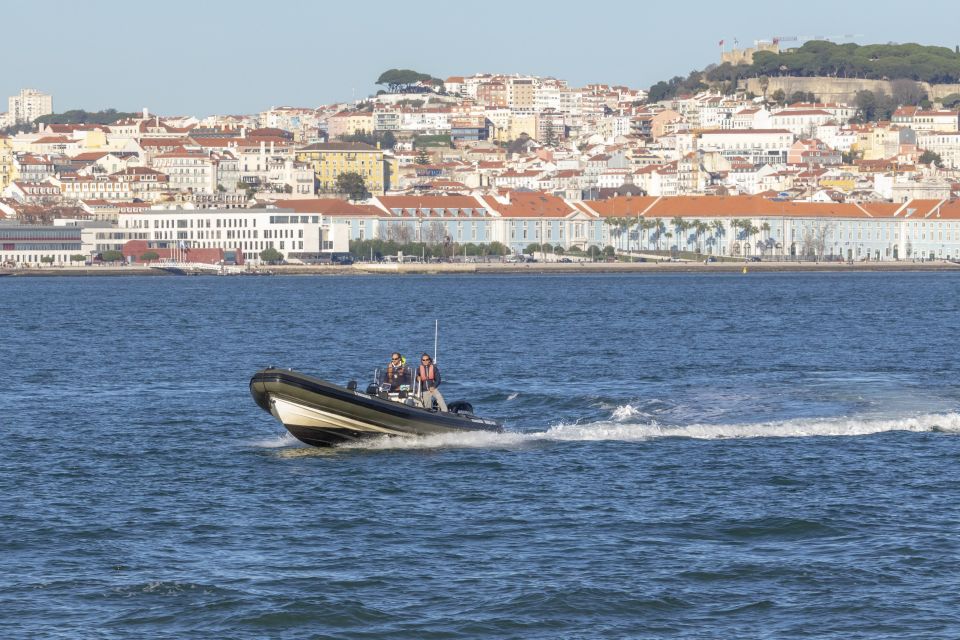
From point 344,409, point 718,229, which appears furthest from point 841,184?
point 344,409

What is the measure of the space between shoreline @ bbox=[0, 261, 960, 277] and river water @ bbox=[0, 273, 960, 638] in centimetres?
9333

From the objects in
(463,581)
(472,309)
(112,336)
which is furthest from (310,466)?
(472,309)

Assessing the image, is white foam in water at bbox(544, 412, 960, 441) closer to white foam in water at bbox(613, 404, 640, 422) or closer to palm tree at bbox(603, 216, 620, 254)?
white foam in water at bbox(613, 404, 640, 422)

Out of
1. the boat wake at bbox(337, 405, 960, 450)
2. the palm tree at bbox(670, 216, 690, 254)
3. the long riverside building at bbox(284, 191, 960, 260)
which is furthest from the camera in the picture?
the palm tree at bbox(670, 216, 690, 254)

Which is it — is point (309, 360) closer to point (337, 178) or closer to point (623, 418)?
point (623, 418)

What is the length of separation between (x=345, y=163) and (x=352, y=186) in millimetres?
15713

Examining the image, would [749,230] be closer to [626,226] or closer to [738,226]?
[738,226]

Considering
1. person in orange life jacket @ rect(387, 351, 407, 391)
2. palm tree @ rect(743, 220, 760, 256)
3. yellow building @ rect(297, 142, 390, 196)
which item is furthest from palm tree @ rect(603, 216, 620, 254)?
person in orange life jacket @ rect(387, 351, 407, 391)

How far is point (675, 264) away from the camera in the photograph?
468 feet

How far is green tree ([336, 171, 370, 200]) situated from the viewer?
592 feet

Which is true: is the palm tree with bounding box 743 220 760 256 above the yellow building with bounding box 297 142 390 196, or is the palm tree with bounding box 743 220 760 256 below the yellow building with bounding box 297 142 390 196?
below

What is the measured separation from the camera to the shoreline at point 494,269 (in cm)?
13612

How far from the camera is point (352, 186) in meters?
180

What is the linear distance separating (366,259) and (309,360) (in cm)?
10326
